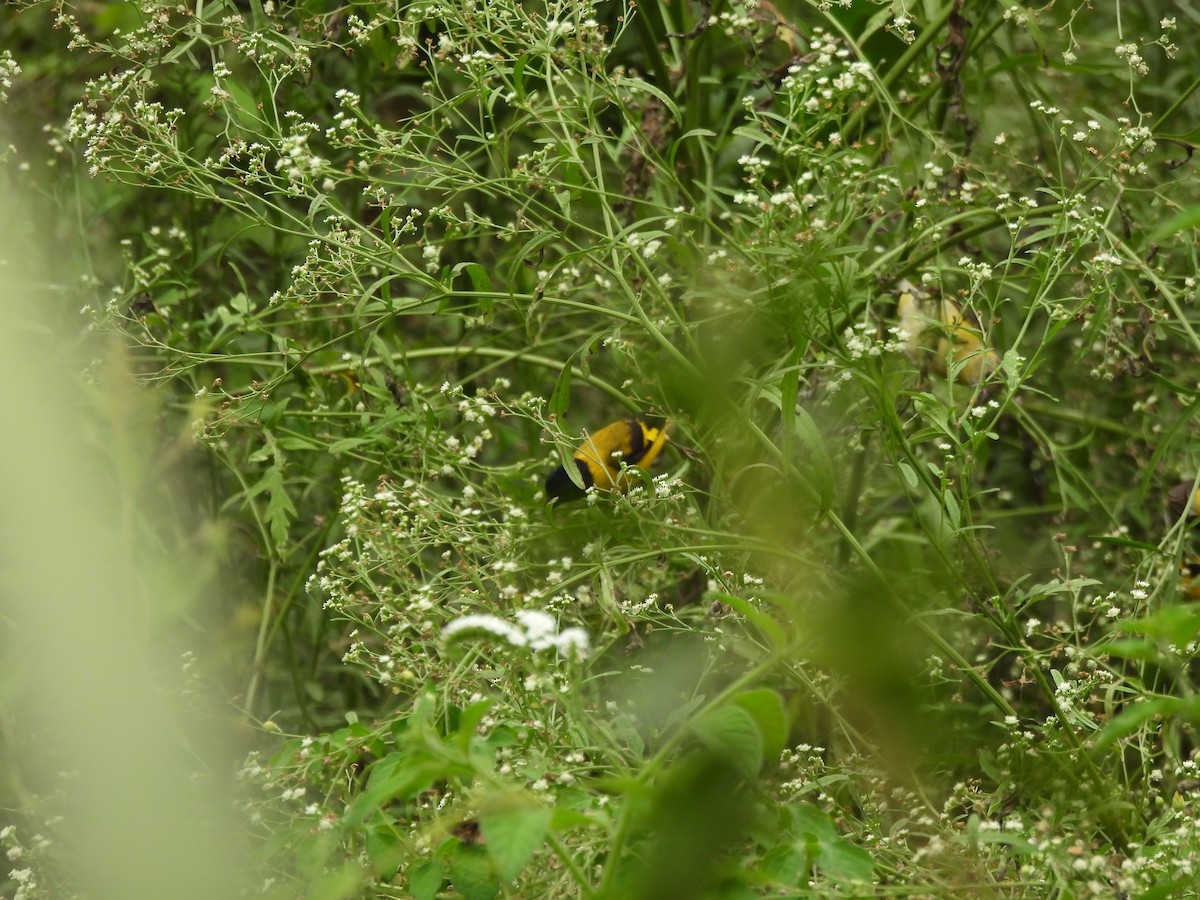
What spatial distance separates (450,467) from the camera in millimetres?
1300

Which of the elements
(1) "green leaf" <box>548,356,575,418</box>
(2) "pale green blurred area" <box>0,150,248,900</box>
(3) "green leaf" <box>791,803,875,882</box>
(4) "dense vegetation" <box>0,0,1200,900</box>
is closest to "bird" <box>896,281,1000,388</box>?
(4) "dense vegetation" <box>0,0,1200,900</box>

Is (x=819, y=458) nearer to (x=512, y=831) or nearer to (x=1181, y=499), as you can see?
(x=512, y=831)

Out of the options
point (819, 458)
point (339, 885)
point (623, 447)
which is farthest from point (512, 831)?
point (623, 447)

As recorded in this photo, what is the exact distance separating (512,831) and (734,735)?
4.7 inches

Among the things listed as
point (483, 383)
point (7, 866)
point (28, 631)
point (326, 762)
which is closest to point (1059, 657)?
point (326, 762)

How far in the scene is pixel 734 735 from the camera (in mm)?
566

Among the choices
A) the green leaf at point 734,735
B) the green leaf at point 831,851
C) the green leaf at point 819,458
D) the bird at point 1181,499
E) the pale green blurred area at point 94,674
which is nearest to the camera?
the pale green blurred area at point 94,674

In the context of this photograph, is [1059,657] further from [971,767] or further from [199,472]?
[199,472]

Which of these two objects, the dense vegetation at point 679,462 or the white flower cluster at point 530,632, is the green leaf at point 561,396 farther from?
the white flower cluster at point 530,632

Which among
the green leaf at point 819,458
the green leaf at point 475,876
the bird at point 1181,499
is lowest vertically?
the bird at point 1181,499

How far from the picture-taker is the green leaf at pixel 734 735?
1.75ft

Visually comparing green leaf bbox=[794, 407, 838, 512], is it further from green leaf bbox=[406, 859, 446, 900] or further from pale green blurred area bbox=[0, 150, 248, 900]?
pale green blurred area bbox=[0, 150, 248, 900]

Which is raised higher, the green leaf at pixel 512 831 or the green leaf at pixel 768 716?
the green leaf at pixel 768 716

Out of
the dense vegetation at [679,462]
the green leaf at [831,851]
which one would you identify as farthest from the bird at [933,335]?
the green leaf at [831,851]
